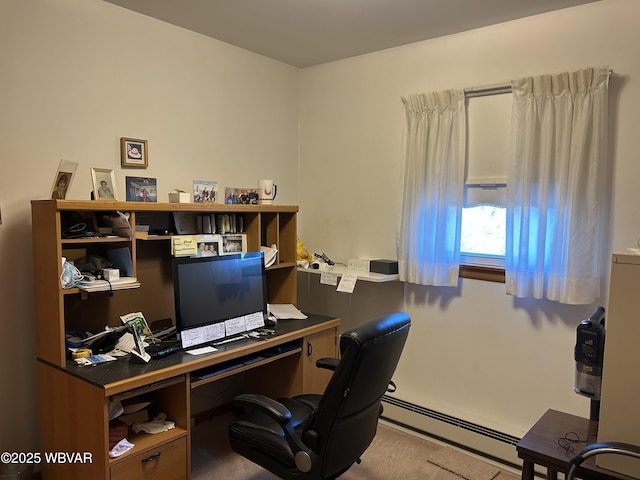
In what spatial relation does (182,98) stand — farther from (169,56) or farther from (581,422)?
(581,422)

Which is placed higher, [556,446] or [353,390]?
[353,390]

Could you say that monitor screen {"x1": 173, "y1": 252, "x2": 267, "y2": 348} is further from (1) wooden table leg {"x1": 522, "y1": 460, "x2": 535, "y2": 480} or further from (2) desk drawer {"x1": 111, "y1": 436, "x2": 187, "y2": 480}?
(1) wooden table leg {"x1": 522, "y1": 460, "x2": 535, "y2": 480}

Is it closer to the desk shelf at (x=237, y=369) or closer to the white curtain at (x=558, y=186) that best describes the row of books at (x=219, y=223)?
the desk shelf at (x=237, y=369)

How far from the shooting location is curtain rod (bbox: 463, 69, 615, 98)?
272 centimetres

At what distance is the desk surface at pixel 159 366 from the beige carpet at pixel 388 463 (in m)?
0.75

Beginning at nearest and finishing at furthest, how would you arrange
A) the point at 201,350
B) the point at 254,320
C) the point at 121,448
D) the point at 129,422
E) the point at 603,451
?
the point at 603,451 < the point at 121,448 < the point at 129,422 < the point at 201,350 < the point at 254,320

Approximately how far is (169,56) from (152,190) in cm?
84

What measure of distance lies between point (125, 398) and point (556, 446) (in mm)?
1759

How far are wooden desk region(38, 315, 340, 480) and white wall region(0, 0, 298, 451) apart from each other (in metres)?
0.34

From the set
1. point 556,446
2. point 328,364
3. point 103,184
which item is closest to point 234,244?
point 103,184

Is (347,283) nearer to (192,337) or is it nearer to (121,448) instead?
(192,337)

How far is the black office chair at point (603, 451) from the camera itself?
1.41 meters

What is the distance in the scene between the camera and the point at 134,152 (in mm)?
2729

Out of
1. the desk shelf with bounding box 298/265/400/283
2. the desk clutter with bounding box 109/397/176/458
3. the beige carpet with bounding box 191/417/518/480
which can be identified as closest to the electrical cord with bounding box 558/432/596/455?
the beige carpet with bounding box 191/417/518/480
